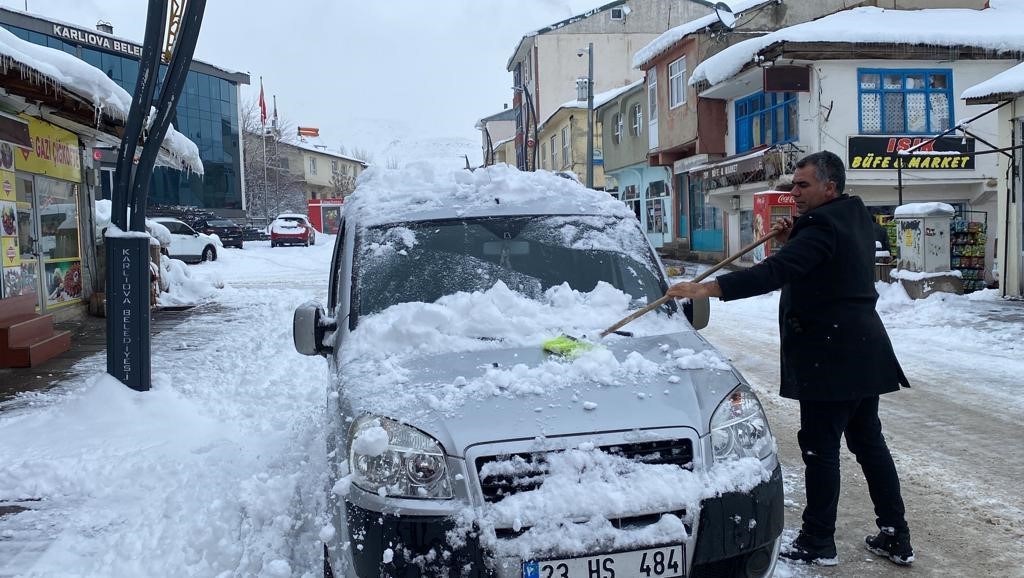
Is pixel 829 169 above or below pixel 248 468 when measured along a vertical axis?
above

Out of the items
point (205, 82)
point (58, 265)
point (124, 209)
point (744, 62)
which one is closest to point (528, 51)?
point (205, 82)

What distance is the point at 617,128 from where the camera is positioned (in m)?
36.4

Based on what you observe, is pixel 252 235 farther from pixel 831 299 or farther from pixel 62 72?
pixel 831 299

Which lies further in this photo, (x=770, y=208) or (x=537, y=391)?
(x=770, y=208)

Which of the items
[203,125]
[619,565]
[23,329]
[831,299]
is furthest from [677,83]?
[203,125]

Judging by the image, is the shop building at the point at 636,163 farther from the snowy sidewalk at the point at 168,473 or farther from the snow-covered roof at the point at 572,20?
the snowy sidewalk at the point at 168,473

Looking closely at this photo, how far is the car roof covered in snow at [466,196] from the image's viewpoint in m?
4.36

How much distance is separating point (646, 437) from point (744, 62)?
20500 millimetres

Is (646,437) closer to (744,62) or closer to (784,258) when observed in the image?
(784,258)

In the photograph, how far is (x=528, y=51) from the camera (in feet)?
168

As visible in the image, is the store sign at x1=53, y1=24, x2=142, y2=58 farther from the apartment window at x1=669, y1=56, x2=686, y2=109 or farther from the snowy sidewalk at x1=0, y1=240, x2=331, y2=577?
the snowy sidewalk at x1=0, y1=240, x2=331, y2=577

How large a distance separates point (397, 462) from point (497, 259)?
1.56 metres

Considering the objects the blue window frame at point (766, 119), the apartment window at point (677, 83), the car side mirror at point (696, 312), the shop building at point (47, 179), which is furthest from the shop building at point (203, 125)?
the car side mirror at point (696, 312)

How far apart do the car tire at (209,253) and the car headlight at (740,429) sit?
27.1m
